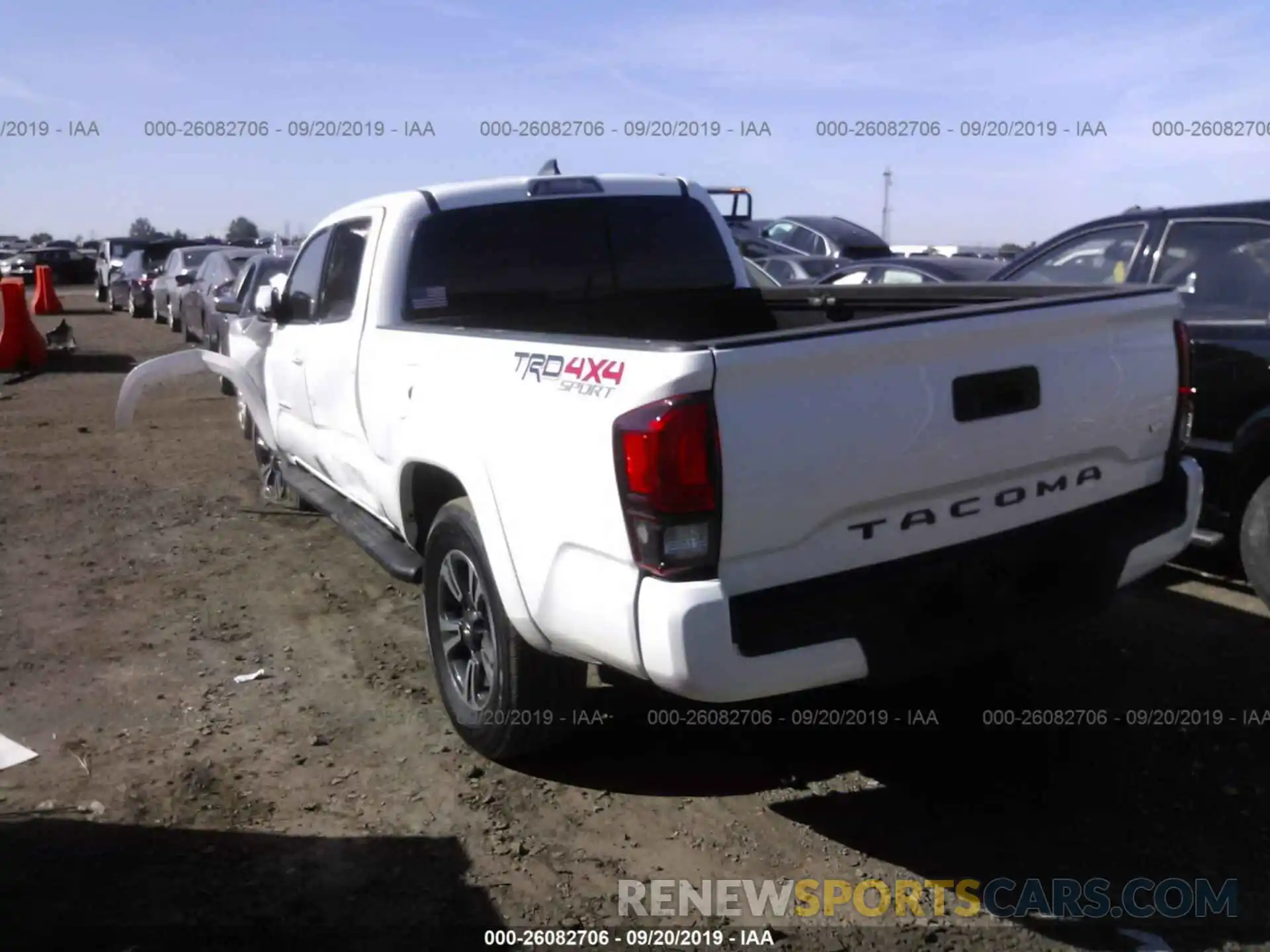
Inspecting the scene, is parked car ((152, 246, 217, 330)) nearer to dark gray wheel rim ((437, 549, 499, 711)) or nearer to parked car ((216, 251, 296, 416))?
parked car ((216, 251, 296, 416))

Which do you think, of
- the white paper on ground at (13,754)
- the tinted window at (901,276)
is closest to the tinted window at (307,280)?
the white paper on ground at (13,754)

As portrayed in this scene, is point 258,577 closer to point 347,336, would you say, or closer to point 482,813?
point 347,336

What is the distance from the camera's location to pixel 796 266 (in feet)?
46.0

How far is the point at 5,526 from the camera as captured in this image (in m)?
7.71

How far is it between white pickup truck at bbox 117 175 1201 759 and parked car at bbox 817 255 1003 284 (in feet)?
17.1

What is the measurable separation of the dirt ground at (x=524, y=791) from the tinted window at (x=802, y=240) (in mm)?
13762

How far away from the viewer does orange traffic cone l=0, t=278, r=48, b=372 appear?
52.4 ft

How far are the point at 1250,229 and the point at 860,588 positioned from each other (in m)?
3.44

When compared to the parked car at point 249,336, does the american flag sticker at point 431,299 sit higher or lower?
higher

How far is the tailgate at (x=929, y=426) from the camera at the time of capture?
9.89 feet

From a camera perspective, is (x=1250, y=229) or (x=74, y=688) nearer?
(x=74, y=688)

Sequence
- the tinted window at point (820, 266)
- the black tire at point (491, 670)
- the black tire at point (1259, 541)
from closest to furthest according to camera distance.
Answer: the black tire at point (491, 670), the black tire at point (1259, 541), the tinted window at point (820, 266)

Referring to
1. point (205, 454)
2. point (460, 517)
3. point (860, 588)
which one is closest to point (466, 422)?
point (460, 517)

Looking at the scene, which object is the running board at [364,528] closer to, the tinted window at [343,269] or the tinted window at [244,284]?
the tinted window at [343,269]
